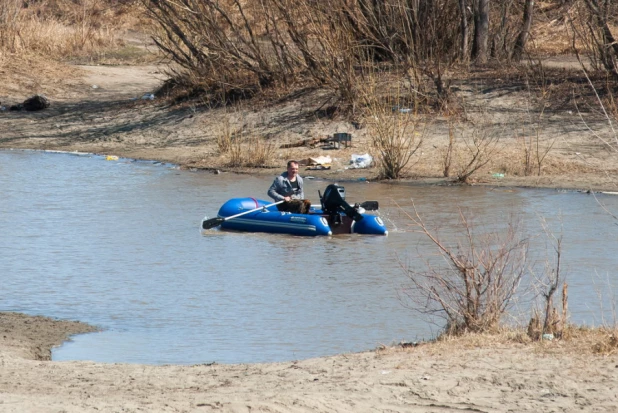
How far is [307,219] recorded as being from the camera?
14.6 m

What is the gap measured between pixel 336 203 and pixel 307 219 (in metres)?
0.46

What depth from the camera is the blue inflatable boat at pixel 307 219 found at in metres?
14.4

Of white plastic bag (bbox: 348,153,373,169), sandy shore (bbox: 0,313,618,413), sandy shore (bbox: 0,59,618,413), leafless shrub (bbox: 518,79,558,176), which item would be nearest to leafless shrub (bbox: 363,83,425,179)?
white plastic bag (bbox: 348,153,373,169)

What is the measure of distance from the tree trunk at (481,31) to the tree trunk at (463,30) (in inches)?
13.1

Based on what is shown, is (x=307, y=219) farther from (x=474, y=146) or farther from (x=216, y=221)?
(x=474, y=146)

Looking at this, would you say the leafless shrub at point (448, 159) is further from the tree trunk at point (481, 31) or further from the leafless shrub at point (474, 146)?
the tree trunk at point (481, 31)

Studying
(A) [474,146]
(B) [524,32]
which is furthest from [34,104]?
(A) [474,146]

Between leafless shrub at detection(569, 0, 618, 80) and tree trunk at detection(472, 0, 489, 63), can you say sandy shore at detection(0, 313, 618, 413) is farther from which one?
tree trunk at detection(472, 0, 489, 63)

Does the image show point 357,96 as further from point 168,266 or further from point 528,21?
point 168,266

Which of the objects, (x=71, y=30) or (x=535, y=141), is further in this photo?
(x=71, y=30)

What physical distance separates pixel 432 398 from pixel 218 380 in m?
1.51

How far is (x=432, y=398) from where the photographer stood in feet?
21.6

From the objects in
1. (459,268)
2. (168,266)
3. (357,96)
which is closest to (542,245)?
(168,266)

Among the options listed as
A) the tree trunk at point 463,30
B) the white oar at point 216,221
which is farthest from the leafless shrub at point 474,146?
the white oar at point 216,221
